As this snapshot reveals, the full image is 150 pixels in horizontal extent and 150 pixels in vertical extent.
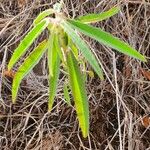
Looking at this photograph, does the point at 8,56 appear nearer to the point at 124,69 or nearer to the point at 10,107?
the point at 10,107

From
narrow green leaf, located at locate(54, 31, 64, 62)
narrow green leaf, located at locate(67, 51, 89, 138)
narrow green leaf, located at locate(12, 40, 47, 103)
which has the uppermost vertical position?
narrow green leaf, located at locate(54, 31, 64, 62)

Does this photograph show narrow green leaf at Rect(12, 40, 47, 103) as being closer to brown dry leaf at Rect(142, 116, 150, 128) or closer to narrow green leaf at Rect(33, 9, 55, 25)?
narrow green leaf at Rect(33, 9, 55, 25)

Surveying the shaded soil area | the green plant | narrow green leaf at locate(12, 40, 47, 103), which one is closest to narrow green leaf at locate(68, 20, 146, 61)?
the green plant

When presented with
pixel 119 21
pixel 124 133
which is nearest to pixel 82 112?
pixel 124 133

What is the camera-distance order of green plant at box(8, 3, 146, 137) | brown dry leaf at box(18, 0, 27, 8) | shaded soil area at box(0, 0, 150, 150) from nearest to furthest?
green plant at box(8, 3, 146, 137) → shaded soil area at box(0, 0, 150, 150) → brown dry leaf at box(18, 0, 27, 8)

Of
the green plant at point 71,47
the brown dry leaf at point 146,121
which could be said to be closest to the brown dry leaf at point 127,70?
the brown dry leaf at point 146,121

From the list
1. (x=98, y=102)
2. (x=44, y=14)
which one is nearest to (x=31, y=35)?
(x=44, y=14)
